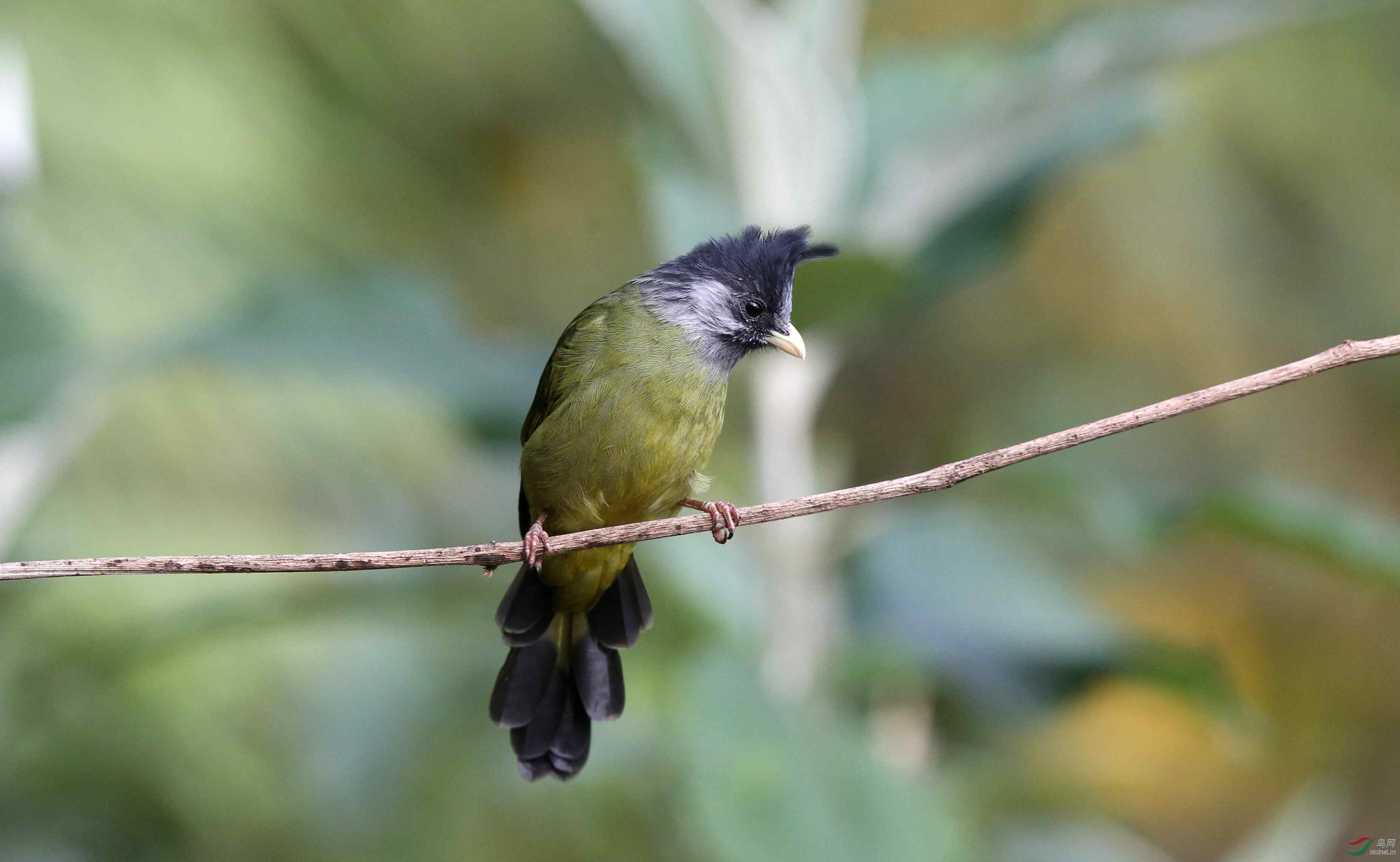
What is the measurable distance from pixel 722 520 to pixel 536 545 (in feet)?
1.18

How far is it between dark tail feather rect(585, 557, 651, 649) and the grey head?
1.67 feet

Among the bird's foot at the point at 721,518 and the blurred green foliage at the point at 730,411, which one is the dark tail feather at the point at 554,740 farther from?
the bird's foot at the point at 721,518

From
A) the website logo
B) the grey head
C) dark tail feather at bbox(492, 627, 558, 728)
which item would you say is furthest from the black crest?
the website logo

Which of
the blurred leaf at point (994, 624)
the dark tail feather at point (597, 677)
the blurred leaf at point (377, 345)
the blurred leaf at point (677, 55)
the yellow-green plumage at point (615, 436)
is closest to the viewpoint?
the yellow-green plumage at point (615, 436)

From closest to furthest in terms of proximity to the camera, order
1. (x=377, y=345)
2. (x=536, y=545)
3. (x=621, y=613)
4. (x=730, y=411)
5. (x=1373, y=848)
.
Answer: (x=536, y=545), (x=621, y=613), (x=377, y=345), (x=1373, y=848), (x=730, y=411)

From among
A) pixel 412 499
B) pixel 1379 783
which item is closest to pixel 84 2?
pixel 412 499

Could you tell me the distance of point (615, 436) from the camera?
8.29ft

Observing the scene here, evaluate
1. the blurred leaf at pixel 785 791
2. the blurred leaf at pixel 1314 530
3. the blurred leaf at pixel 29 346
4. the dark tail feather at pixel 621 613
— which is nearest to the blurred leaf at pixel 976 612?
the blurred leaf at pixel 1314 530

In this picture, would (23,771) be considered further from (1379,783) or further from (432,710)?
(1379,783)

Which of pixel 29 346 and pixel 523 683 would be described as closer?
pixel 523 683

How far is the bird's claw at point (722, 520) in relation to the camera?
7.17 ft

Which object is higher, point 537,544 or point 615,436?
point 615,436

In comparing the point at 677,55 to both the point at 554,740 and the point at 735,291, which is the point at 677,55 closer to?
the point at 735,291

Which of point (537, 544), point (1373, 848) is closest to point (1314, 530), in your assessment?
point (1373, 848)
